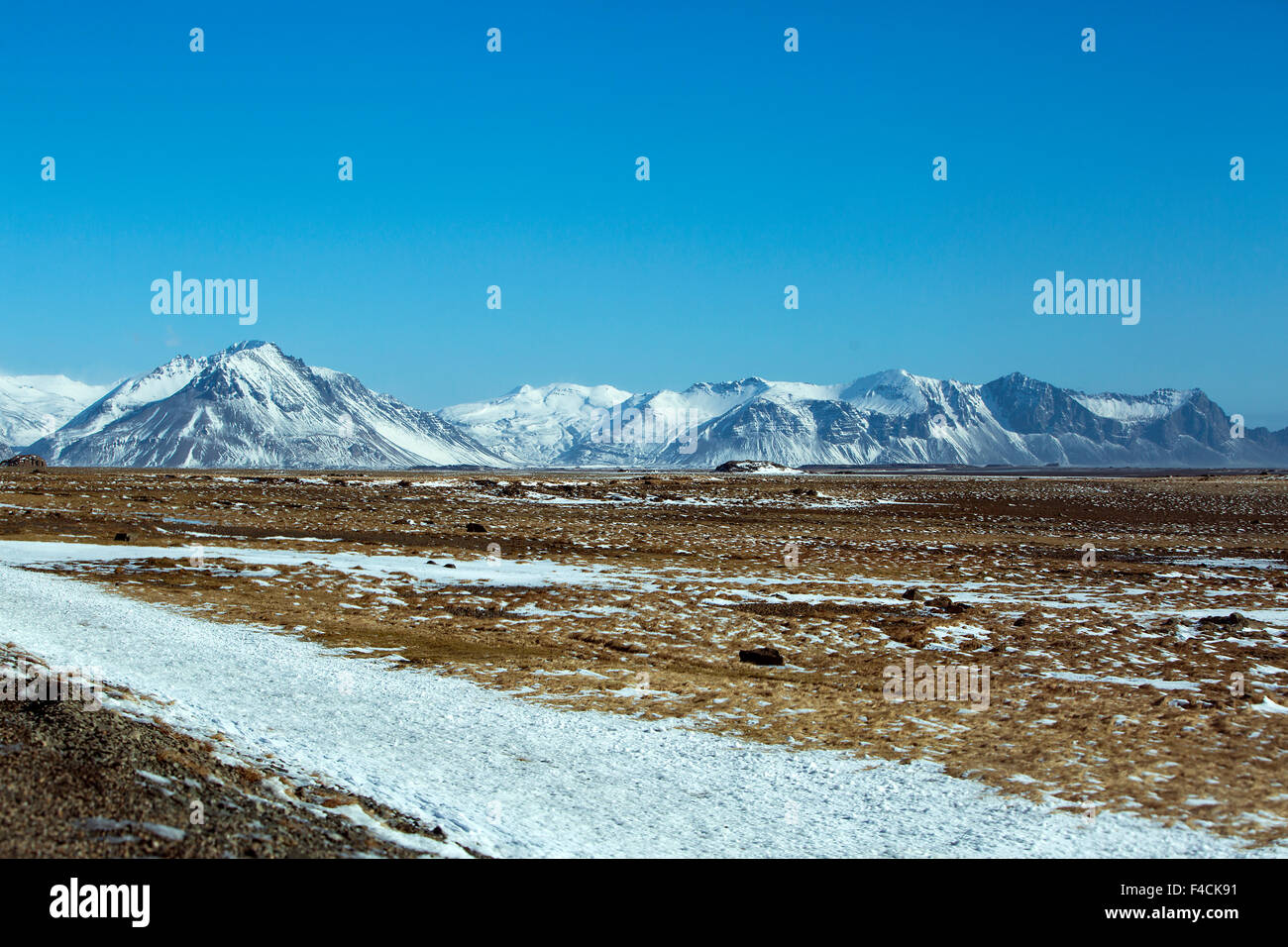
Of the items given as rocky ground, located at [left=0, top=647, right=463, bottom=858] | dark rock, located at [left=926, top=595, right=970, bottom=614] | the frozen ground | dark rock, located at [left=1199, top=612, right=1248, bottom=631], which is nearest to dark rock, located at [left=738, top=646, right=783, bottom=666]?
the frozen ground

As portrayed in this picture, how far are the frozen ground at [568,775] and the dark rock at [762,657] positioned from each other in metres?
5.63

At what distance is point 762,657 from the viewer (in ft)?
64.9

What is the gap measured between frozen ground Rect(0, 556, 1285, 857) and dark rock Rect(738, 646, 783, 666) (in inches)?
222

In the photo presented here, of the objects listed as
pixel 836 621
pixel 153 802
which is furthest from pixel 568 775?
pixel 836 621

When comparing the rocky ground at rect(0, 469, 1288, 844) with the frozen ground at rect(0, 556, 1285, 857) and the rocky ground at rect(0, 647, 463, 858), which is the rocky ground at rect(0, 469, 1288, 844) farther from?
the rocky ground at rect(0, 647, 463, 858)

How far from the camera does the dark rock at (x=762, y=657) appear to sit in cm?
1967

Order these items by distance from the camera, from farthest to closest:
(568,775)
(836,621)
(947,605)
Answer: (947,605), (836,621), (568,775)

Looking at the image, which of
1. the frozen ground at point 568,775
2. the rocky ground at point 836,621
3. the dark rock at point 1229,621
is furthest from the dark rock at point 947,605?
the frozen ground at point 568,775

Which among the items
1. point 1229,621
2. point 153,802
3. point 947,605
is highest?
point 153,802

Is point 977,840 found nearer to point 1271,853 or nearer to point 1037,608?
point 1271,853

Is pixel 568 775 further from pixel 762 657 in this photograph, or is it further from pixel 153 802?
pixel 762 657

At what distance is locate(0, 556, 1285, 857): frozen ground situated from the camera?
9.91 meters

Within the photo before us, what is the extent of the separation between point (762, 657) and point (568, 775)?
340 inches
